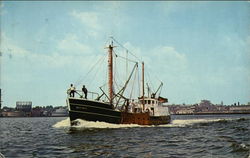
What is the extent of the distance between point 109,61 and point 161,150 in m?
27.9

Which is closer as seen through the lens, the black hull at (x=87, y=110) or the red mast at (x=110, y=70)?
the black hull at (x=87, y=110)

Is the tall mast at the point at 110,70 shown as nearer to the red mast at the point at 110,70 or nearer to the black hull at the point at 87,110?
the red mast at the point at 110,70

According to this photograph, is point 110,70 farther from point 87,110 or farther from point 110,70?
point 87,110

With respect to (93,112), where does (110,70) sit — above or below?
above

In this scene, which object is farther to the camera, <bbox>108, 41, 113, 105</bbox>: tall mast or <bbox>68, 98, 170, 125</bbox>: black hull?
<bbox>108, 41, 113, 105</bbox>: tall mast

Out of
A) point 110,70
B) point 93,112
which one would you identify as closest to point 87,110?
point 93,112

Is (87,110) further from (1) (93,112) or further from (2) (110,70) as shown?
(2) (110,70)

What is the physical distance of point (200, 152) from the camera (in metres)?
18.8

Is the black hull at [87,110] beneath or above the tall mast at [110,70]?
beneath

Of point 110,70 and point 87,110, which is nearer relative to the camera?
point 87,110

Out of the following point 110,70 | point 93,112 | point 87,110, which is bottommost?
point 93,112

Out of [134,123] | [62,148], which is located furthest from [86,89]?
[62,148]

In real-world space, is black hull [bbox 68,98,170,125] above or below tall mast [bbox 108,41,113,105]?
below

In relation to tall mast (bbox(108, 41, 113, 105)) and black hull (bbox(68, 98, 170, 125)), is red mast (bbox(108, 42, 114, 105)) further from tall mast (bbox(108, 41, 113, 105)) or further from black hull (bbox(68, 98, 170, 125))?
black hull (bbox(68, 98, 170, 125))
